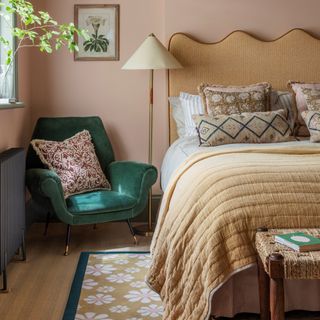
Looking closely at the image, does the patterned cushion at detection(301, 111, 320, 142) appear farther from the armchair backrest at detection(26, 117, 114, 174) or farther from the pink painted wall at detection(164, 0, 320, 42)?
the armchair backrest at detection(26, 117, 114, 174)

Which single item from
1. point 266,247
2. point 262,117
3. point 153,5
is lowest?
point 266,247

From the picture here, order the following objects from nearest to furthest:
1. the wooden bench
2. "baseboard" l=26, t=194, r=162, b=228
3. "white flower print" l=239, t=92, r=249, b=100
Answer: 1. the wooden bench
2. "white flower print" l=239, t=92, r=249, b=100
3. "baseboard" l=26, t=194, r=162, b=228

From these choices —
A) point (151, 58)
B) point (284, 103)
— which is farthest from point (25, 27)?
point (284, 103)

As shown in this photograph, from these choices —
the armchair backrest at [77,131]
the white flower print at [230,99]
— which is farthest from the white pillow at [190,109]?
the armchair backrest at [77,131]

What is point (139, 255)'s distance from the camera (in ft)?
10.8

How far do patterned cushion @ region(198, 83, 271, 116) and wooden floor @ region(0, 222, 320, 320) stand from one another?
1.04 metres

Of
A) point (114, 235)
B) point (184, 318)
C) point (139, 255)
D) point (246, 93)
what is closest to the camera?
point (184, 318)

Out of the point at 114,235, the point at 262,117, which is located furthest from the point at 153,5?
the point at 114,235

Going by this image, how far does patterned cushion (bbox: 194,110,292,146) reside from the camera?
322cm

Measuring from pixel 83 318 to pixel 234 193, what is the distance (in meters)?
0.92

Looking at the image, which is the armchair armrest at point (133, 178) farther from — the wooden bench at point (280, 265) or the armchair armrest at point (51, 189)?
the wooden bench at point (280, 265)

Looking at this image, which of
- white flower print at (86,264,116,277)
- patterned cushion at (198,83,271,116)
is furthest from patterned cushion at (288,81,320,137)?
white flower print at (86,264,116,277)

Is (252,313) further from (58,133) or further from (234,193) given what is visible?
(58,133)

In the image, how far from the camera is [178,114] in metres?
3.88
